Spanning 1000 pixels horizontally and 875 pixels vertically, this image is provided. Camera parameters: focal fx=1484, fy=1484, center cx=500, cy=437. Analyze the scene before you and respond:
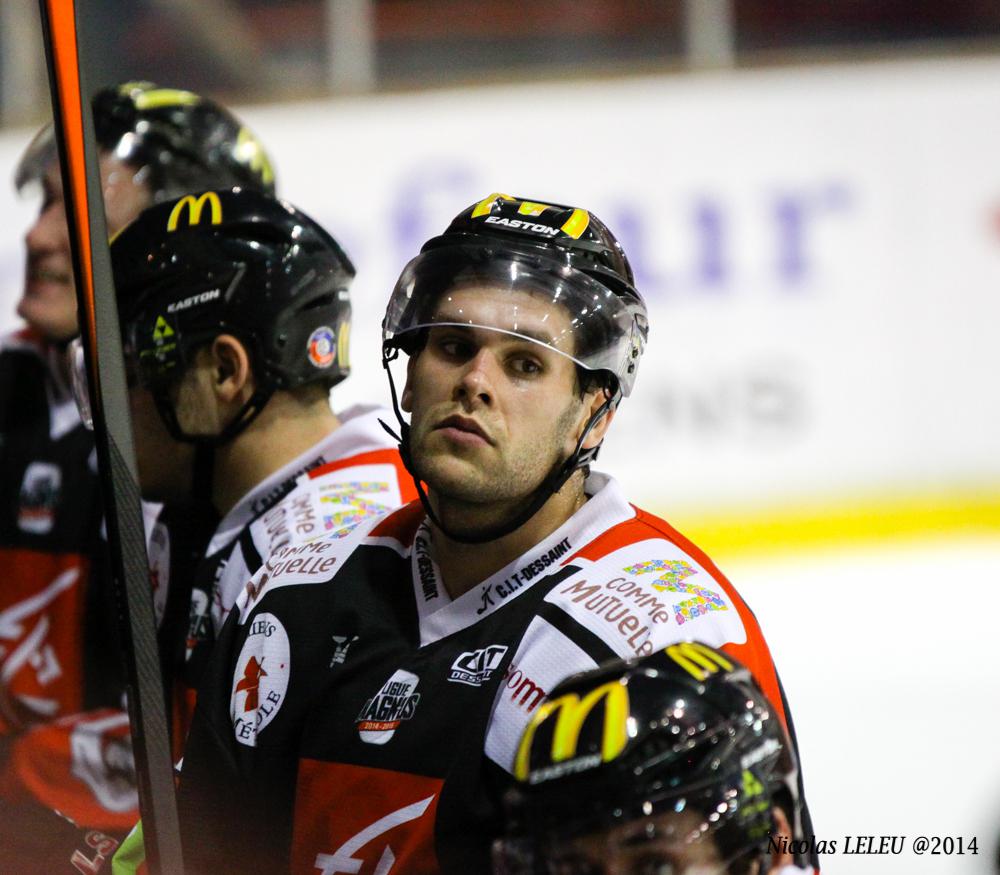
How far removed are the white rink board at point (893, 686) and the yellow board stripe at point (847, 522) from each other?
0.05 metres

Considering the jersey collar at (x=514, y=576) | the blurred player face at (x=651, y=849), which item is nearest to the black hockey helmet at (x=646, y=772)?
the blurred player face at (x=651, y=849)

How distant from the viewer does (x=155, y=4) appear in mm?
4293

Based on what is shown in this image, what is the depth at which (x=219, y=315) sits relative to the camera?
1.96 metres

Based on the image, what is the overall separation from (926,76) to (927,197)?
1.11ft

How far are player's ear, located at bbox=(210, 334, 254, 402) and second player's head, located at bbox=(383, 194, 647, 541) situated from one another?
45 centimetres

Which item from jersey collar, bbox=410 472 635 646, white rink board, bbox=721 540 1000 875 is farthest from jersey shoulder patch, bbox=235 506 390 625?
white rink board, bbox=721 540 1000 875

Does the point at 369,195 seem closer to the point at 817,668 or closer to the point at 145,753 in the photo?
the point at 817,668

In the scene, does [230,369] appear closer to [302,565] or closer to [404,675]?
[302,565]

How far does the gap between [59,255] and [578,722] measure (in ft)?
5.74

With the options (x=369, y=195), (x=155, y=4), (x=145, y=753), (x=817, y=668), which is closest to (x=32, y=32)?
(x=155, y=4)

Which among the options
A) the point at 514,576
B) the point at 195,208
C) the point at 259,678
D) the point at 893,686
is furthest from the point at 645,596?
the point at 893,686

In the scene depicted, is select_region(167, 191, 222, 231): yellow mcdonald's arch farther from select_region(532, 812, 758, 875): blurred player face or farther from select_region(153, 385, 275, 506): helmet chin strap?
select_region(532, 812, 758, 875): blurred player face

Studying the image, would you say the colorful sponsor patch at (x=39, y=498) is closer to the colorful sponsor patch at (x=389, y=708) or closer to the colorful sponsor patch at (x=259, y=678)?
the colorful sponsor patch at (x=259, y=678)

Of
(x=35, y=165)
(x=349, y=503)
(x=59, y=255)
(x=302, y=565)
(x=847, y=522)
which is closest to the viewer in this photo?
(x=302, y=565)
